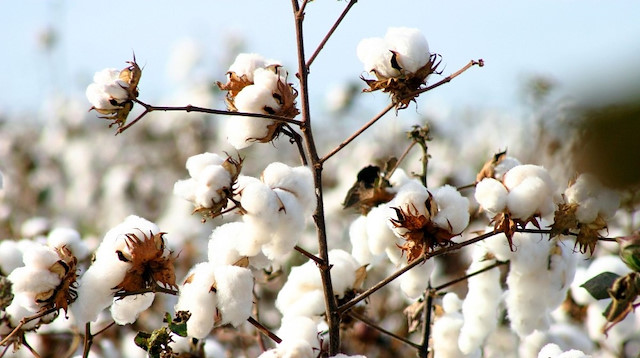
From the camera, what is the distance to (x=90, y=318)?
1284 mm

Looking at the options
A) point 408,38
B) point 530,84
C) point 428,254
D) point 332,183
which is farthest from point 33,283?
point 332,183

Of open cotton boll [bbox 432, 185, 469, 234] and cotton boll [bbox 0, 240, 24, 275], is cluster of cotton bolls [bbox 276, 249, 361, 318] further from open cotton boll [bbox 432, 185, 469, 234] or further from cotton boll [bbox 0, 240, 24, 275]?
cotton boll [bbox 0, 240, 24, 275]

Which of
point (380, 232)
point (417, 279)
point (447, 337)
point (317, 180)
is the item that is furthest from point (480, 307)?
point (317, 180)

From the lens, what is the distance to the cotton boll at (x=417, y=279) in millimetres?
1547

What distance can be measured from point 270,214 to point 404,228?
0.23 meters

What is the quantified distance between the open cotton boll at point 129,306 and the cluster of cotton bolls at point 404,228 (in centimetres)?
44

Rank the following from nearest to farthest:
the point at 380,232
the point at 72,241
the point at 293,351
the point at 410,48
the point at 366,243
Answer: the point at 293,351 → the point at 410,48 → the point at 380,232 → the point at 366,243 → the point at 72,241

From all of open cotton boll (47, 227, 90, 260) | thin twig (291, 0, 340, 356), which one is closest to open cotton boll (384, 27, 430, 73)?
thin twig (291, 0, 340, 356)

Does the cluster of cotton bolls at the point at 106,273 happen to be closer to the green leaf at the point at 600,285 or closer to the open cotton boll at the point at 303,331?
the open cotton boll at the point at 303,331

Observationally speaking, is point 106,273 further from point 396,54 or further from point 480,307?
point 480,307

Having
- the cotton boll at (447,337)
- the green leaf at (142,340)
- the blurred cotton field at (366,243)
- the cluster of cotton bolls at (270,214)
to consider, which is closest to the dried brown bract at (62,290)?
the blurred cotton field at (366,243)

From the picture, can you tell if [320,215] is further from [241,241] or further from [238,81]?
[238,81]

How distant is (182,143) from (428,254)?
5.04 metres

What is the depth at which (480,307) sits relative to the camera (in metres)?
1.67
